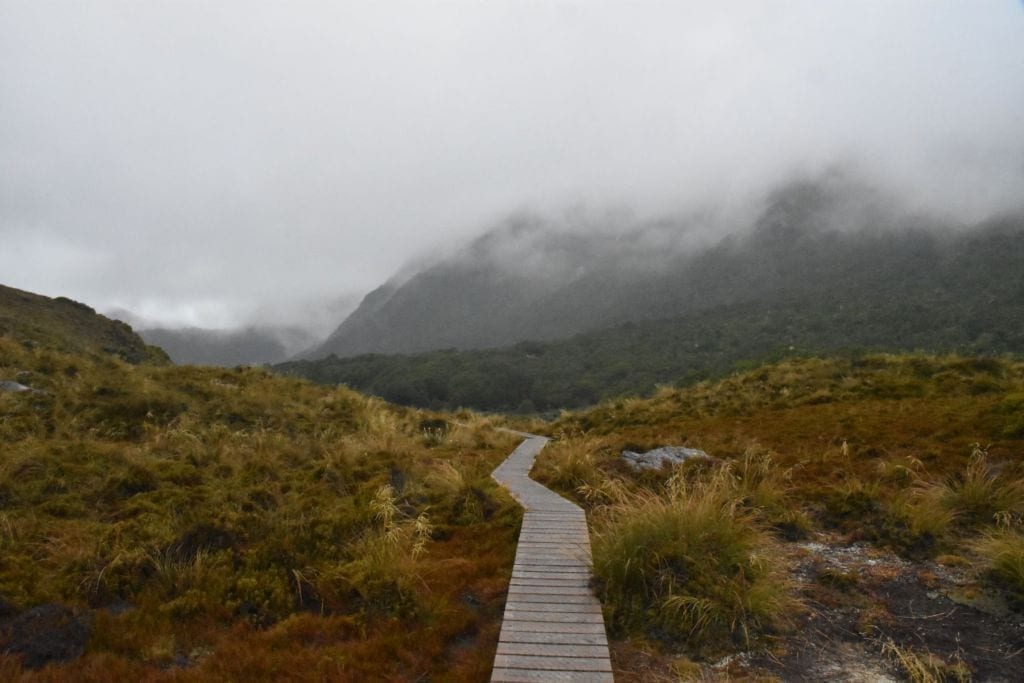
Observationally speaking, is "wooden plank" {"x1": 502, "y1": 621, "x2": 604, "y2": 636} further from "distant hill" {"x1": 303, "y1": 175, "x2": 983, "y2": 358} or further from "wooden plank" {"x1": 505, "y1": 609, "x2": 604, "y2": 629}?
"distant hill" {"x1": 303, "y1": 175, "x2": 983, "y2": 358}

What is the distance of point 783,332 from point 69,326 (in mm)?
85649

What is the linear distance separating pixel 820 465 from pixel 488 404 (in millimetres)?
72027

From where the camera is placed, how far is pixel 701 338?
96.2m

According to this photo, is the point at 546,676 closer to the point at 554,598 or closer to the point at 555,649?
the point at 555,649

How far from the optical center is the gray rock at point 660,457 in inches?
481

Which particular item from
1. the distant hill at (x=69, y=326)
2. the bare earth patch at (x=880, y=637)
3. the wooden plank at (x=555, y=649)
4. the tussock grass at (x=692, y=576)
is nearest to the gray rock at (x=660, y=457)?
the tussock grass at (x=692, y=576)

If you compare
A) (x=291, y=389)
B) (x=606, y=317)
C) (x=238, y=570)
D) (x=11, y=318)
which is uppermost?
(x=606, y=317)

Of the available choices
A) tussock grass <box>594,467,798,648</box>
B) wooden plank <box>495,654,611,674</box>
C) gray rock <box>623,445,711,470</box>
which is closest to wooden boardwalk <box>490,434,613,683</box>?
wooden plank <box>495,654,611,674</box>

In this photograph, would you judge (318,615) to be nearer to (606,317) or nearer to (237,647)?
(237,647)

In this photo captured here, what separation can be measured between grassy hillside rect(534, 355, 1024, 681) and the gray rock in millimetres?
374

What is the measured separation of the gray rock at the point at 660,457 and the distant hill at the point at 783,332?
37792 mm

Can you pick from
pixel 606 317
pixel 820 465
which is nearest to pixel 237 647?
pixel 820 465

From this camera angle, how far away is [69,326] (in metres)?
37.8

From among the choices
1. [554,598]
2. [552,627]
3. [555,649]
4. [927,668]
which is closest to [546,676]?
[555,649]
